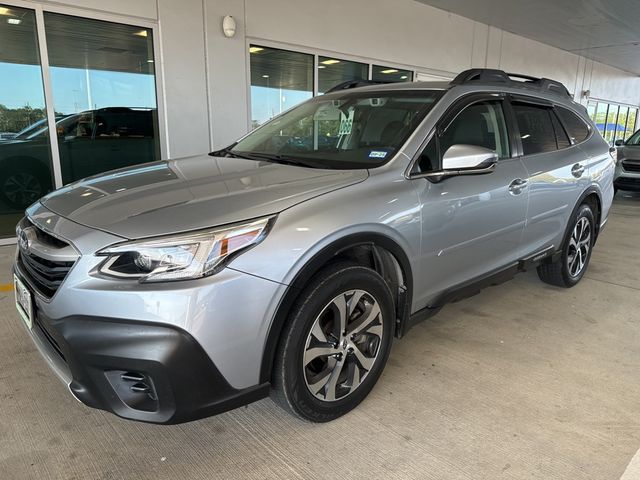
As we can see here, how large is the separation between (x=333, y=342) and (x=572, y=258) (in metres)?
2.95

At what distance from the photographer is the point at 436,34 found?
31.5ft

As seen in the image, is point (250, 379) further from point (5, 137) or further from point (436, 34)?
point (436, 34)

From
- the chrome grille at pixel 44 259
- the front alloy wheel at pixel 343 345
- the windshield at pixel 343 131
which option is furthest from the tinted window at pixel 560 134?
the chrome grille at pixel 44 259

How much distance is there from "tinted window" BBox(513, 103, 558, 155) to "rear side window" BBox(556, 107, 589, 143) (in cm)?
26

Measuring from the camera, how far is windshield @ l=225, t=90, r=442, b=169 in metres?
2.55

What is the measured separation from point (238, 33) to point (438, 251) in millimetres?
5272

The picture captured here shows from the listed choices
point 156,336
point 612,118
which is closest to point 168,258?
point 156,336

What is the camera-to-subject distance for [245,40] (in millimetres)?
6664

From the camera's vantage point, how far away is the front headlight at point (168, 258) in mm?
1688

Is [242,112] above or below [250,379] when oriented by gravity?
above

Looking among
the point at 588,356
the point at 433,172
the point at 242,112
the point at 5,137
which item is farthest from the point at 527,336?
the point at 5,137

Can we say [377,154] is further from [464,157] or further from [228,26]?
[228,26]

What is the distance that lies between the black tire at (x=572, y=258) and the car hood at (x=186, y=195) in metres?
2.51

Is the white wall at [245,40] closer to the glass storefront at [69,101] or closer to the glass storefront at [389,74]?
the glass storefront at [389,74]
